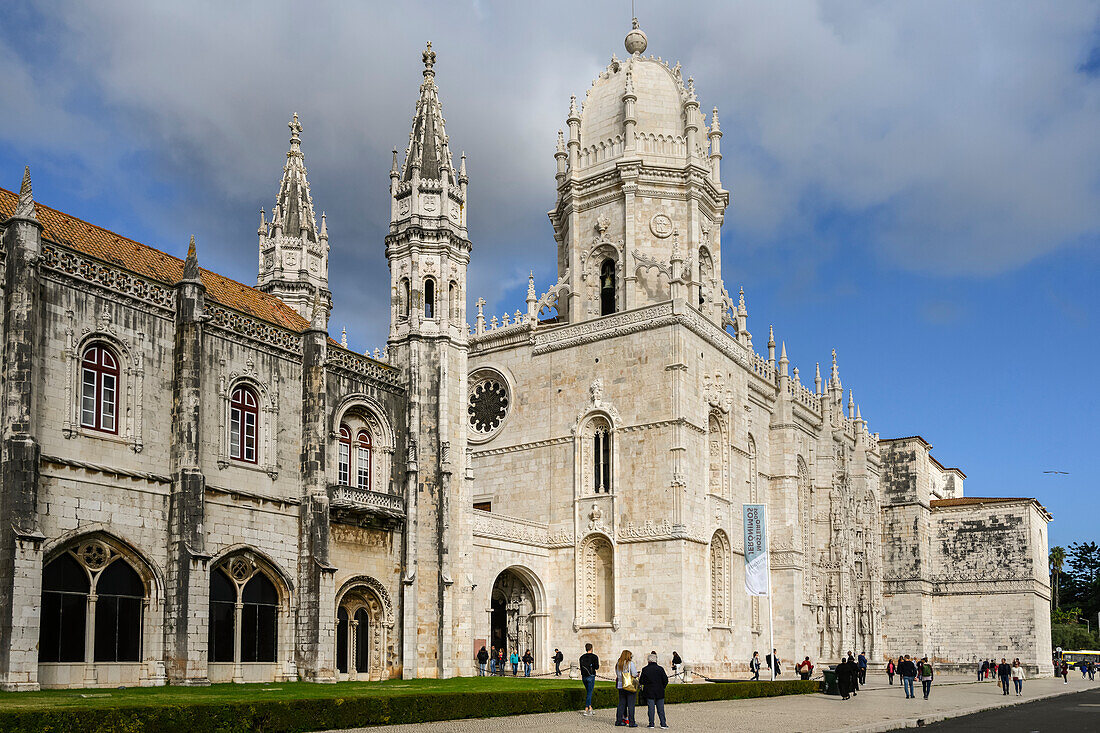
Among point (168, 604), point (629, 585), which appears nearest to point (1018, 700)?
point (629, 585)

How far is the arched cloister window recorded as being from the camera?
23.7 meters

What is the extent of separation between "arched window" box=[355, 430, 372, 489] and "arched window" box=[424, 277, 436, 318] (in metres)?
5.00

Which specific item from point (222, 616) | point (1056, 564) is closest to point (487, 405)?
point (222, 616)

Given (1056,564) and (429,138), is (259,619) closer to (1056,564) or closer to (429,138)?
(429,138)

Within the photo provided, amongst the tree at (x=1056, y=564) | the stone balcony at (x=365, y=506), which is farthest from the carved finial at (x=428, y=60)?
the tree at (x=1056, y=564)

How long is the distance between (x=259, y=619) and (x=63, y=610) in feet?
20.2

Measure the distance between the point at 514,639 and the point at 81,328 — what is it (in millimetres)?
23031

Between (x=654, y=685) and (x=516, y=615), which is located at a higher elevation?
(x=654, y=685)

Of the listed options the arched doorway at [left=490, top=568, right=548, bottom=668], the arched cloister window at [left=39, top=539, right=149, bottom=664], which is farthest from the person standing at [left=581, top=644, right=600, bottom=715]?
the arched doorway at [left=490, top=568, right=548, bottom=668]

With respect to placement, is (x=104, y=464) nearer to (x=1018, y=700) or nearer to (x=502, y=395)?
(x=502, y=395)

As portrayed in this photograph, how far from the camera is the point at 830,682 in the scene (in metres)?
33.8

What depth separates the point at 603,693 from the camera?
83.0 ft

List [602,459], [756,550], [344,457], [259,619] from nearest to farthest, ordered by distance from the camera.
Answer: [259,619] → [344,457] → [602,459] → [756,550]

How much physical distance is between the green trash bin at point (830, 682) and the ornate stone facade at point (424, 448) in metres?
6.36
